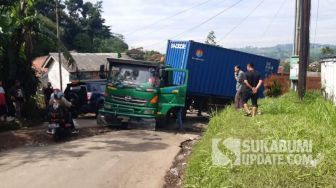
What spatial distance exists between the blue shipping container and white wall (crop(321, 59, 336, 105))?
11.0 feet

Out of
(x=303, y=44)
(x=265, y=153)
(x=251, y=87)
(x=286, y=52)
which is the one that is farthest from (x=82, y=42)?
(x=265, y=153)

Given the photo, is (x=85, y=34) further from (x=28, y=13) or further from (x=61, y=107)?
(x=61, y=107)

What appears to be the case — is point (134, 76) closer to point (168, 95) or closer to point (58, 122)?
point (168, 95)

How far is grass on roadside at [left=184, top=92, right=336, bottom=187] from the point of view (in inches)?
236

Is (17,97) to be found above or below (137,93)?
below

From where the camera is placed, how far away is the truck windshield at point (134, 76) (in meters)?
15.5

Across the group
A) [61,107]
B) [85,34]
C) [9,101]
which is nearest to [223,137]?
[61,107]

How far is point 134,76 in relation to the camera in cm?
1563

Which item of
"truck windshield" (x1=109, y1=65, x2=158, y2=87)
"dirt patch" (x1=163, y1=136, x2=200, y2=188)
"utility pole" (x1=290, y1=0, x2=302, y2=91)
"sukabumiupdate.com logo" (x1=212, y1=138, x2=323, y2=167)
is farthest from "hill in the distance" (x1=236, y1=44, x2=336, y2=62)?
"sukabumiupdate.com logo" (x1=212, y1=138, x2=323, y2=167)

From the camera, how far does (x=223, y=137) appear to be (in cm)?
892

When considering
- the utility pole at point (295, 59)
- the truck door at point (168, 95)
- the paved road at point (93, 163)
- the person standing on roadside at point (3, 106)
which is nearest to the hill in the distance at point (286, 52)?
the utility pole at point (295, 59)

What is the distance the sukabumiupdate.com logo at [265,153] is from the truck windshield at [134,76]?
751 cm

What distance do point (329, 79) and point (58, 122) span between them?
34.3ft

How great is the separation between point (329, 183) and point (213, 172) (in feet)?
5.49
